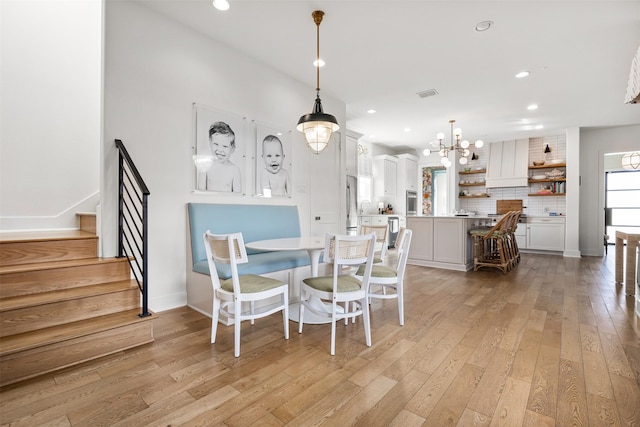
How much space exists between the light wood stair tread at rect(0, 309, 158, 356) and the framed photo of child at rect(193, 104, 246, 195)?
148 centimetres

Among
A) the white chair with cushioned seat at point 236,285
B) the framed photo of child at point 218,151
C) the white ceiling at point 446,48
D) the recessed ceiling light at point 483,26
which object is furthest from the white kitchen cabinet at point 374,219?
the white chair with cushioned seat at point 236,285

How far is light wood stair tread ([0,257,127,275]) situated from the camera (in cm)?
209

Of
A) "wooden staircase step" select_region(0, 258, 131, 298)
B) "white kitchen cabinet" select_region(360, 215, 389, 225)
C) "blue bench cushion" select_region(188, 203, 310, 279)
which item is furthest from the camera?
"white kitchen cabinet" select_region(360, 215, 389, 225)

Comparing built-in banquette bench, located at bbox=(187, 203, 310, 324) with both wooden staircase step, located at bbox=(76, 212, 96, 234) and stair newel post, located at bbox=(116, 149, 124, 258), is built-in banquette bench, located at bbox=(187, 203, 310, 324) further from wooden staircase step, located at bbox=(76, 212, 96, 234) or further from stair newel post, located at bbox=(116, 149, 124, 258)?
wooden staircase step, located at bbox=(76, 212, 96, 234)

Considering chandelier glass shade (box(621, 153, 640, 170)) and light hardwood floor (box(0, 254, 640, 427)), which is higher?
chandelier glass shade (box(621, 153, 640, 170))

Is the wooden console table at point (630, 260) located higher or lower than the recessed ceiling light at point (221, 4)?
lower

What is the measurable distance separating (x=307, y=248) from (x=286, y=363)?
2.80ft

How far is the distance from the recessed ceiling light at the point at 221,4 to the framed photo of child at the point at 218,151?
0.97m

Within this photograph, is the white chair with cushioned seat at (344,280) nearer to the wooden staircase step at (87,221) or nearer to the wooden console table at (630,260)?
the wooden staircase step at (87,221)

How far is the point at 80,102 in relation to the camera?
137 inches

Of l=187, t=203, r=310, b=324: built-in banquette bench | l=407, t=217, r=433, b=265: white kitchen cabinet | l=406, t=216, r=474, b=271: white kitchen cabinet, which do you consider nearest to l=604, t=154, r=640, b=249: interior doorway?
l=406, t=216, r=474, b=271: white kitchen cabinet

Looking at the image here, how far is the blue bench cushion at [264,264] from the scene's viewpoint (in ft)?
8.80

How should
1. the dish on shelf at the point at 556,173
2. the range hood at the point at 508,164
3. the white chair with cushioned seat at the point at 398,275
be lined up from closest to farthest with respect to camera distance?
the white chair with cushioned seat at the point at 398,275
the dish on shelf at the point at 556,173
the range hood at the point at 508,164

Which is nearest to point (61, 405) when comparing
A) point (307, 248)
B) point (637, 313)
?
point (307, 248)
